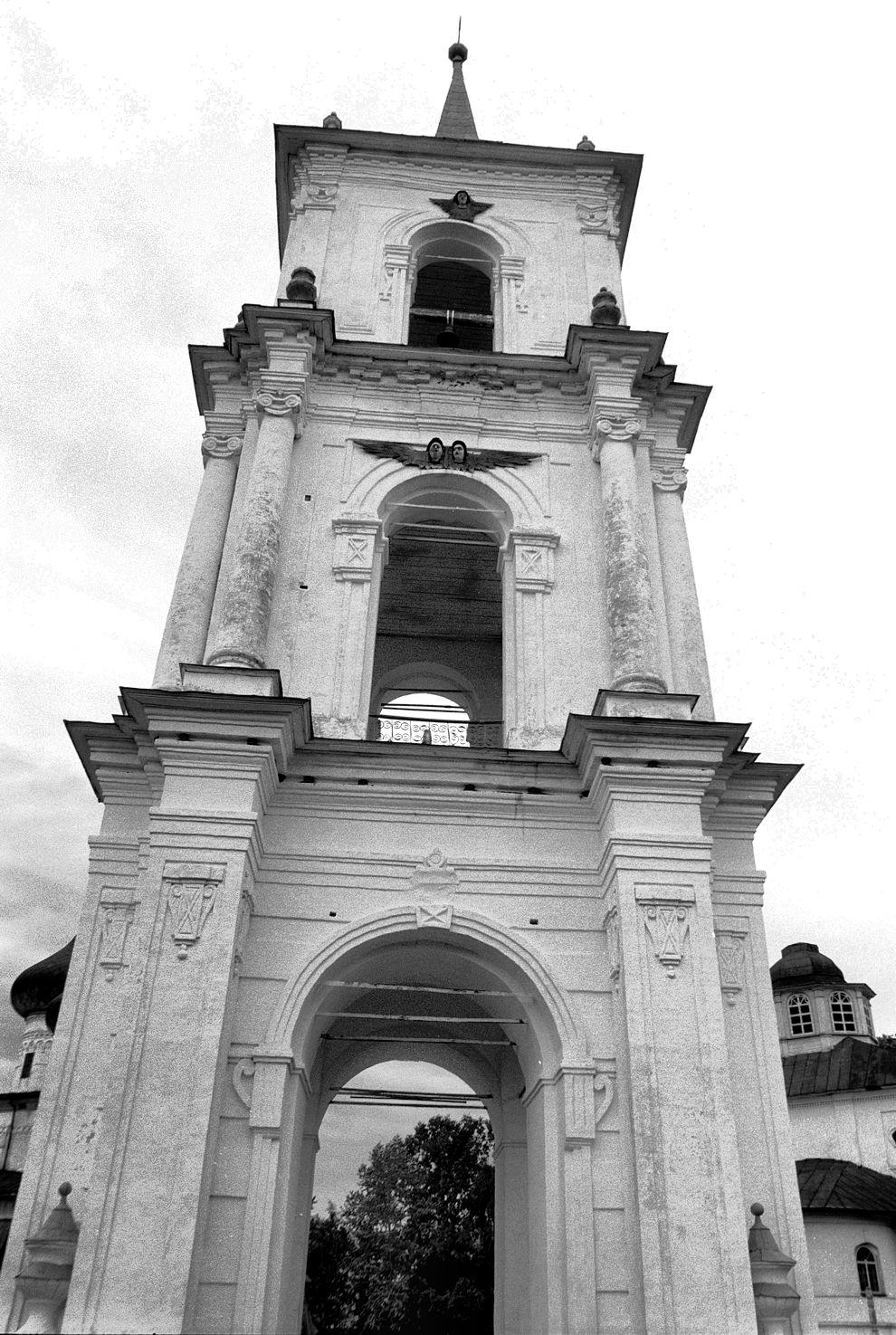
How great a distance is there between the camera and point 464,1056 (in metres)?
15.8

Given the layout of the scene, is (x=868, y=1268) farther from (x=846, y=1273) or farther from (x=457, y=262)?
(x=457, y=262)

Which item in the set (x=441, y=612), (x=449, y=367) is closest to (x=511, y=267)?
(x=449, y=367)

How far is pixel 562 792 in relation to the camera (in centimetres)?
1271

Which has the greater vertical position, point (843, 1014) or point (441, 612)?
point (843, 1014)

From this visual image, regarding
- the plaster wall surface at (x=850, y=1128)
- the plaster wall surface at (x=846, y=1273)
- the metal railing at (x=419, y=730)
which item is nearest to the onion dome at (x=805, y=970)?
the plaster wall surface at (x=850, y=1128)

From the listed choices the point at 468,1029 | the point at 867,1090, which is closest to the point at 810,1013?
the point at 867,1090

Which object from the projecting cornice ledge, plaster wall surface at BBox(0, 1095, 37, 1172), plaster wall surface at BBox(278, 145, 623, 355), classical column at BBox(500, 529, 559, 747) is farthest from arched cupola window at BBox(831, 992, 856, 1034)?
the projecting cornice ledge

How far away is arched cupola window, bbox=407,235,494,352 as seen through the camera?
750 inches

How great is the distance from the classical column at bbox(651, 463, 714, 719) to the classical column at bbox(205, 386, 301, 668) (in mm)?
5063

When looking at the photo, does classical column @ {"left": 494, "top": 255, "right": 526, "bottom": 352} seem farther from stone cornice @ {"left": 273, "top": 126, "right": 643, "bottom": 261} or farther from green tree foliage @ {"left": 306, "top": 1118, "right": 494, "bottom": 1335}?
green tree foliage @ {"left": 306, "top": 1118, "right": 494, "bottom": 1335}

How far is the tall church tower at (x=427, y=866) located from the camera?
1012 centimetres

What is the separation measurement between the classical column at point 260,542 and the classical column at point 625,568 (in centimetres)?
409

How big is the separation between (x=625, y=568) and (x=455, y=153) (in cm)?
984

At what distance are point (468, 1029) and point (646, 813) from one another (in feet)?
16.6
